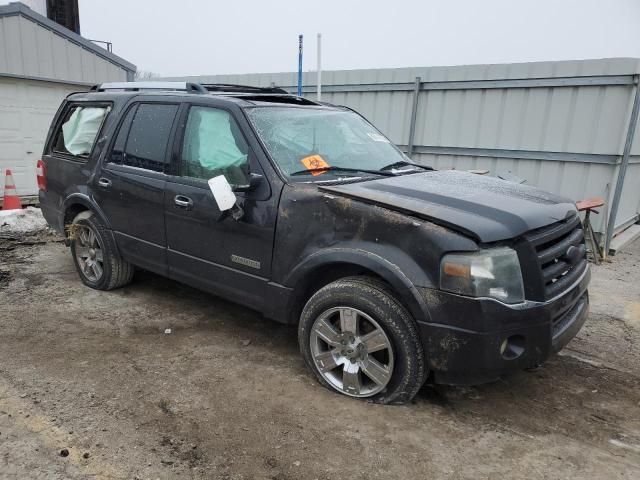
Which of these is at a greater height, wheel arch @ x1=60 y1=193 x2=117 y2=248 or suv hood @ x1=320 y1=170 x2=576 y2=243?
suv hood @ x1=320 y1=170 x2=576 y2=243

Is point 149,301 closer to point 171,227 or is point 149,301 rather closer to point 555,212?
point 171,227

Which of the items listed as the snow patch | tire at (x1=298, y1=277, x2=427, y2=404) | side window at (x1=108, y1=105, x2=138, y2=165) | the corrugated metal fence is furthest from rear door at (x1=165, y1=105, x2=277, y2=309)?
the corrugated metal fence

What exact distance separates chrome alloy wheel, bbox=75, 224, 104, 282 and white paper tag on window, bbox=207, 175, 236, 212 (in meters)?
1.99

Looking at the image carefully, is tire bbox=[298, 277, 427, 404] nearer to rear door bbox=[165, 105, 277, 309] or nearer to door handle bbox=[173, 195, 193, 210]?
rear door bbox=[165, 105, 277, 309]

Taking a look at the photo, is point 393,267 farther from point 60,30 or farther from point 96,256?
point 60,30

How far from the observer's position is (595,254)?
6.76m

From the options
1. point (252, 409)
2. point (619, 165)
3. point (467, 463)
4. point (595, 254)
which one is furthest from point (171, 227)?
point (619, 165)

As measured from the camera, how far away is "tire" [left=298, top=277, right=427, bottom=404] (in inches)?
112

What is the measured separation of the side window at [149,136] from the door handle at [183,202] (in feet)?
1.14

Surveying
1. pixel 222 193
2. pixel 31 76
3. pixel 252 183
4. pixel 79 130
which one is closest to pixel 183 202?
pixel 222 193

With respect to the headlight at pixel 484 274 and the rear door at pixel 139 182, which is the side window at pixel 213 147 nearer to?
the rear door at pixel 139 182

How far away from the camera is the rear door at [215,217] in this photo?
3406mm

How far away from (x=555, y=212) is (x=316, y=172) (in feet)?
5.18

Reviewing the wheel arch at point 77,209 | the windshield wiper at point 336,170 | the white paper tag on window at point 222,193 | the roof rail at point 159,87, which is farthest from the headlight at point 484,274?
the wheel arch at point 77,209
